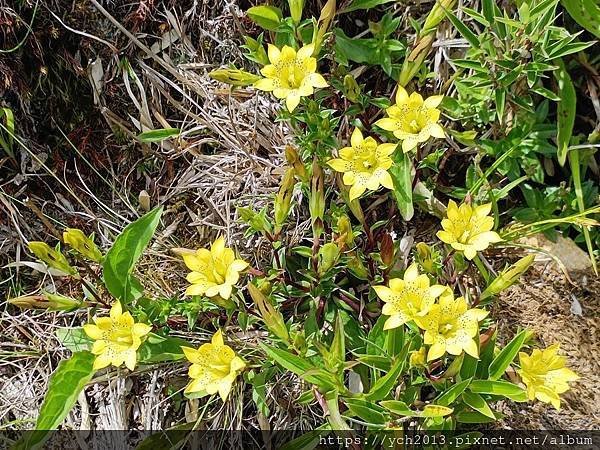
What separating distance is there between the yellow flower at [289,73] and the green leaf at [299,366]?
633mm

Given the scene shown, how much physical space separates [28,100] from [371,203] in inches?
44.0

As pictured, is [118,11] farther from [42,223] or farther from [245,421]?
[245,421]

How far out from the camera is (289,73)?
1.75 meters

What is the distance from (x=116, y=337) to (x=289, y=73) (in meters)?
0.80

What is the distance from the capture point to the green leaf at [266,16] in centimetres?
185

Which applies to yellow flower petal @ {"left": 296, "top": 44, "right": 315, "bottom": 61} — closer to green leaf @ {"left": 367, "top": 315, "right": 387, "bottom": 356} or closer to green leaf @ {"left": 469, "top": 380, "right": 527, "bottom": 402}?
green leaf @ {"left": 367, "top": 315, "right": 387, "bottom": 356}

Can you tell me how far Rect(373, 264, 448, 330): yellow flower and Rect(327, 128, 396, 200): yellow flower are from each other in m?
0.26

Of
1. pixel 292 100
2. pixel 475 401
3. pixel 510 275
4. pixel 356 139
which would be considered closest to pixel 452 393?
pixel 475 401

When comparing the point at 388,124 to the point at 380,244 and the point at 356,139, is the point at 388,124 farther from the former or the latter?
the point at 380,244

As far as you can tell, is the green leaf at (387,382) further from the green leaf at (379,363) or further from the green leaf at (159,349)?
the green leaf at (159,349)

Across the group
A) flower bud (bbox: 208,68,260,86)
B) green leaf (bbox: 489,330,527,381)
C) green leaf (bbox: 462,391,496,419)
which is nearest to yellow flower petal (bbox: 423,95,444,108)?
flower bud (bbox: 208,68,260,86)

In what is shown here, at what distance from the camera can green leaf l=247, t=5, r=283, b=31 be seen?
185 centimetres

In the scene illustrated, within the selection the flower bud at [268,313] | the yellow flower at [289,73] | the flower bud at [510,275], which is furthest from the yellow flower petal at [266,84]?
the flower bud at [510,275]

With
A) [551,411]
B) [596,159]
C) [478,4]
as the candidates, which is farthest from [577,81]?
[551,411]
